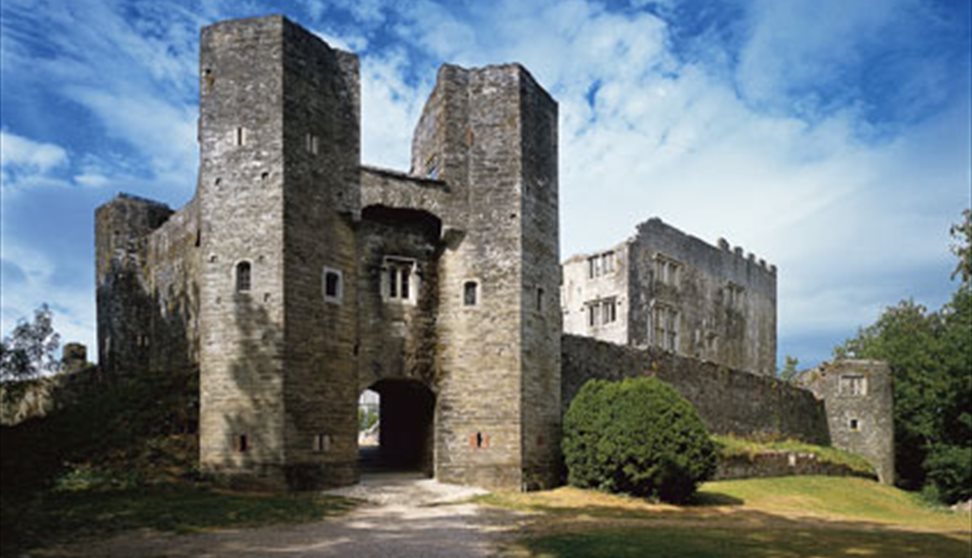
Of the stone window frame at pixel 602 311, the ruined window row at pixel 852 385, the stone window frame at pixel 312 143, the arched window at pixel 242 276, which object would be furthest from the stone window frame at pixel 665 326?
the arched window at pixel 242 276

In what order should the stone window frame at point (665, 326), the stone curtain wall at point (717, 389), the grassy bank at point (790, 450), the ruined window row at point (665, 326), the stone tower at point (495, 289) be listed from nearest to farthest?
the stone tower at point (495, 289) → the stone curtain wall at point (717, 389) → the grassy bank at point (790, 450) → the stone window frame at point (665, 326) → the ruined window row at point (665, 326)

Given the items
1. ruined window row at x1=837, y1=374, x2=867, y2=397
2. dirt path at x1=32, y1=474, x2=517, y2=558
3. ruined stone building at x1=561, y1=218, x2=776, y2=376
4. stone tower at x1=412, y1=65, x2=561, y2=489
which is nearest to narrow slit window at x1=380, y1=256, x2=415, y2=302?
stone tower at x1=412, y1=65, x2=561, y2=489

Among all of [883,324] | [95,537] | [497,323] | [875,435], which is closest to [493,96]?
[497,323]

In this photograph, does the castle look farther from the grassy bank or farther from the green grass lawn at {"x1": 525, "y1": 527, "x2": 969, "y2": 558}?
the green grass lawn at {"x1": 525, "y1": 527, "x2": 969, "y2": 558}

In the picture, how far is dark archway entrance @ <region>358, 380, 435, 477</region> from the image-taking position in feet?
82.3

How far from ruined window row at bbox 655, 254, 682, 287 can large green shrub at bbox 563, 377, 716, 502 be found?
72.2ft

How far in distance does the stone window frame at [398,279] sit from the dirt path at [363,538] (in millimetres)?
6442

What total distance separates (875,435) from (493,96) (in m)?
28.5

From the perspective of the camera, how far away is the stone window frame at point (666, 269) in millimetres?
44469

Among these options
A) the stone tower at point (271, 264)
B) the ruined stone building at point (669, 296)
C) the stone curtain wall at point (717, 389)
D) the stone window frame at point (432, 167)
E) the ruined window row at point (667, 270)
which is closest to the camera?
the stone tower at point (271, 264)

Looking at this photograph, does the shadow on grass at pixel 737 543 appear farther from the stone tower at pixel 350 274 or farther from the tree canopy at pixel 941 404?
the tree canopy at pixel 941 404

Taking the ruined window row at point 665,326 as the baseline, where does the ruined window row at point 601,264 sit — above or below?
above

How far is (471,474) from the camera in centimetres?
2314

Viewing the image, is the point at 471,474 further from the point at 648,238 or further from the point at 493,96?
the point at 648,238
